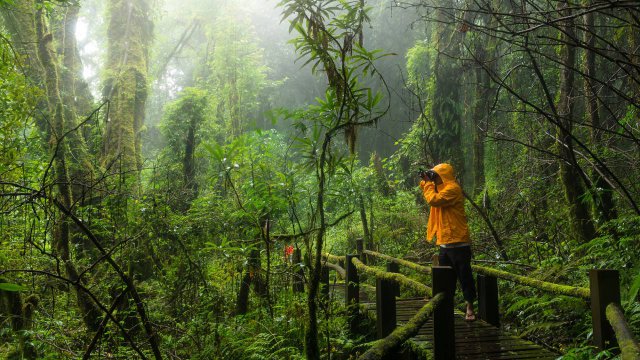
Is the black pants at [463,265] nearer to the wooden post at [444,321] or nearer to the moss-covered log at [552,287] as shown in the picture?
the moss-covered log at [552,287]

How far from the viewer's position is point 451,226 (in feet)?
19.5

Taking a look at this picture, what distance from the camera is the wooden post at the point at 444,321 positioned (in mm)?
3898


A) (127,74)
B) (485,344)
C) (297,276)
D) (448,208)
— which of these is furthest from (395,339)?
(127,74)

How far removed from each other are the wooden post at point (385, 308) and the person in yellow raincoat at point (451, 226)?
915mm

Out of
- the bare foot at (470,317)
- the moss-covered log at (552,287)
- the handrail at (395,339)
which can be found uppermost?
the moss-covered log at (552,287)

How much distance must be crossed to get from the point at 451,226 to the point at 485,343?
4.76 feet

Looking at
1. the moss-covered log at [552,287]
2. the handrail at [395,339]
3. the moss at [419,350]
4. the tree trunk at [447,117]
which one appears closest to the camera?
the handrail at [395,339]

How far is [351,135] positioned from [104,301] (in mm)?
4666

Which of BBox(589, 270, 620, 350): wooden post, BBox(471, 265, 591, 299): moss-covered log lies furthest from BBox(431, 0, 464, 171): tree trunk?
BBox(589, 270, 620, 350): wooden post

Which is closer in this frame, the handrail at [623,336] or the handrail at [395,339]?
the handrail at [623,336]

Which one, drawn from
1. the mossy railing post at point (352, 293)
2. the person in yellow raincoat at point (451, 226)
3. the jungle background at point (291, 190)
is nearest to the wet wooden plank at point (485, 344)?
the jungle background at point (291, 190)

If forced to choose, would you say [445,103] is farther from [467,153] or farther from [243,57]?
[243,57]

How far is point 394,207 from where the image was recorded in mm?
13266

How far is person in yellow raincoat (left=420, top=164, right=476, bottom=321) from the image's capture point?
5.89 m
